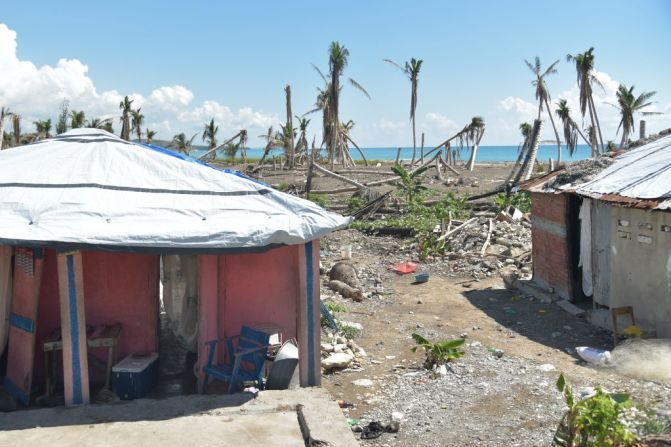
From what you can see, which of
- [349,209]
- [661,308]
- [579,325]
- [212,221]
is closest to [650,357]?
[661,308]

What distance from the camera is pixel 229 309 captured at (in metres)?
6.86

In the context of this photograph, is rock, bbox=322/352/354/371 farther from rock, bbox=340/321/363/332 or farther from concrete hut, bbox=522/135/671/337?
concrete hut, bbox=522/135/671/337

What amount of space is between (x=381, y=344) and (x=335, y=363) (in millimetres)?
1423

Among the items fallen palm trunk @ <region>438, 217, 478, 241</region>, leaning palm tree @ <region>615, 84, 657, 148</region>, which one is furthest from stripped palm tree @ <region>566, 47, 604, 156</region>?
fallen palm trunk @ <region>438, 217, 478, 241</region>

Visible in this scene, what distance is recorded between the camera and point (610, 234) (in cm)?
952

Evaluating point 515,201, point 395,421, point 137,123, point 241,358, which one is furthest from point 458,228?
point 137,123

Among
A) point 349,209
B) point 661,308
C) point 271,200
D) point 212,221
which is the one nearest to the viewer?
point 212,221

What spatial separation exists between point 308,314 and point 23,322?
2.81 meters

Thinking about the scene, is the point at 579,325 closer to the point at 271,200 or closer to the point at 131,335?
the point at 271,200

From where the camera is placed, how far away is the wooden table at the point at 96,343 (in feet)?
20.7

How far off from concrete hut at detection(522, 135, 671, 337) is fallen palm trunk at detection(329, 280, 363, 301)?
338 centimetres

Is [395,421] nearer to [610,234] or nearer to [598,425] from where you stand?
[598,425]

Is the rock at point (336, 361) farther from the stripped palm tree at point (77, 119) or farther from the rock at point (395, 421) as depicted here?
the stripped palm tree at point (77, 119)

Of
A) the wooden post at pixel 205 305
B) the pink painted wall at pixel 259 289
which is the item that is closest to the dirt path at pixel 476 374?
the pink painted wall at pixel 259 289
